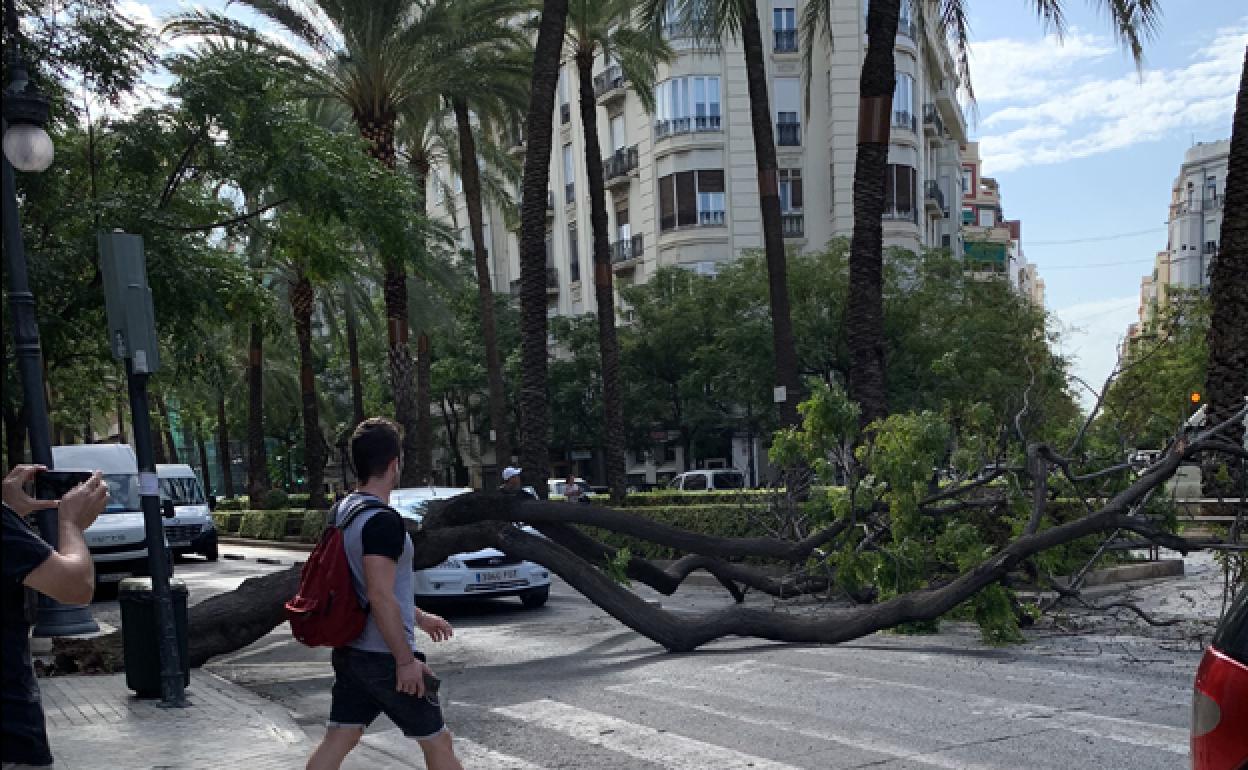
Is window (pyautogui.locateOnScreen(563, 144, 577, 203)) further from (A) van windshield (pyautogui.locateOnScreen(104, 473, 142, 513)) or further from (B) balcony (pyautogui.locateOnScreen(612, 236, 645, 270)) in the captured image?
(A) van windshield (pyautogui.locateOnScreen(104, 473, 142, 513))

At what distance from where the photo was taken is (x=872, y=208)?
54.3 feet

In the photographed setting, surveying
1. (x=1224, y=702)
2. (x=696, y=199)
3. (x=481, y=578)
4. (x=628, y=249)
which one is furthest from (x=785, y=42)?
(x=1224, y=702)

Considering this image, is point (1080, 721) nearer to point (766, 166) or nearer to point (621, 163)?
point (766, 166)

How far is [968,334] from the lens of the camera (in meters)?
34.0

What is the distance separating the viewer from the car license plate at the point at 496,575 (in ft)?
45.3

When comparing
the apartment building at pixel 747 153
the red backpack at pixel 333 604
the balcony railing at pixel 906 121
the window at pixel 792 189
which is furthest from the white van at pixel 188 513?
the balcony railing at pixel 906 121

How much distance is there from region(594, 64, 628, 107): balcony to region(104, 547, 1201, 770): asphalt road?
38201 mm

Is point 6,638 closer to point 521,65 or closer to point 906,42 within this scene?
point 521,65

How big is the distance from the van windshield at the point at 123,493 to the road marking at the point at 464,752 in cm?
1534

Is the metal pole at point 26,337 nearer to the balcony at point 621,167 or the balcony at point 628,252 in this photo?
the balcony at point 628,252

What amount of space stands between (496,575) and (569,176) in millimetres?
40933

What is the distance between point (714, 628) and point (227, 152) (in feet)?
29.6

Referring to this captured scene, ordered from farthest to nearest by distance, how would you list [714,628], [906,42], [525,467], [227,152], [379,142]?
[906,42] → [379,142] → [525,467] → [227,152] → [714,628]

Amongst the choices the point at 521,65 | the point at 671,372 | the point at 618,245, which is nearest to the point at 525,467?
the point at 521,65
